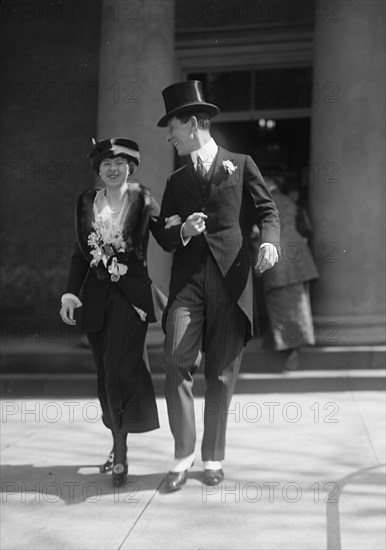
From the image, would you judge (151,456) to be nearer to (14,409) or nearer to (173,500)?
(173,500)

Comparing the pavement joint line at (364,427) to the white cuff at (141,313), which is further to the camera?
the pavement joint line at (364,427)

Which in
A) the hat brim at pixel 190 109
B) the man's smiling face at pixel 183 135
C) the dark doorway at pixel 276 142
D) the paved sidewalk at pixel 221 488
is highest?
the dark doorway at pixel 276 142

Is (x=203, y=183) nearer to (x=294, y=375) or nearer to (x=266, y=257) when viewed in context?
(x=266, y=257)

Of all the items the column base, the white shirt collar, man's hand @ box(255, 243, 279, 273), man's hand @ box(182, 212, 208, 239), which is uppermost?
the white shirt collar

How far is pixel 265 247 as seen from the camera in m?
4.55

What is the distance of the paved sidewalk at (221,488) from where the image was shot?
393 cm

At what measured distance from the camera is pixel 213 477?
15.5 feet

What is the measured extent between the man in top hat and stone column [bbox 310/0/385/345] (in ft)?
10.8

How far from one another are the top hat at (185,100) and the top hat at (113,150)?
0.25 m

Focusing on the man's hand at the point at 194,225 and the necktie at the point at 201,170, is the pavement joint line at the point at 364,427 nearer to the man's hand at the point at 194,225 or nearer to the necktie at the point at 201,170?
the man's hand at the point at 194,225

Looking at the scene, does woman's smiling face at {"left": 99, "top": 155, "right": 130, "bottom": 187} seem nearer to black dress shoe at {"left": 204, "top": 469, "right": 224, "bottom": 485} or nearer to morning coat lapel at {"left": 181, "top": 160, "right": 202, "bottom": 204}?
morning coat lapel at {"left": 181, "top": 160, "right": 202, "bottom": 204}

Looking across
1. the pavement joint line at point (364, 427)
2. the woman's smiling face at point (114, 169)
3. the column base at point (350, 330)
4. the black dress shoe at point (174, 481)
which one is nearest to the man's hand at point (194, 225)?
the woman's smiling face at point (114, 169)

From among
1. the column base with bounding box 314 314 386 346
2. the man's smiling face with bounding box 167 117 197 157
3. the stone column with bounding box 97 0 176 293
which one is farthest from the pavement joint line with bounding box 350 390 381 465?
the stone column with bounding box 97 0 176 293

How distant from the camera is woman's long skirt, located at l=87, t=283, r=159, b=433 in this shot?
4.84 m
